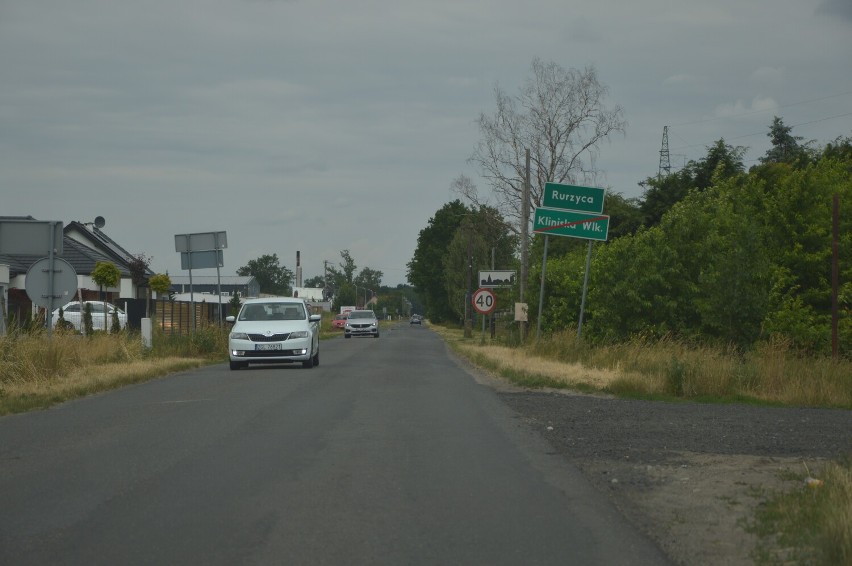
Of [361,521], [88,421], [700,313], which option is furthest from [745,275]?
[361,521]

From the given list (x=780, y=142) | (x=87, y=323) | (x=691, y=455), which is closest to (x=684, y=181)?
(x=780, y=142)

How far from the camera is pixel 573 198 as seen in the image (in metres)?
26.6

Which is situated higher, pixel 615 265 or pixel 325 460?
pixel 615 265

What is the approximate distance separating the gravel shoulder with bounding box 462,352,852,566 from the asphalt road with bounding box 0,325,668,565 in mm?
294

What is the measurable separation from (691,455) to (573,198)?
16.7 metres

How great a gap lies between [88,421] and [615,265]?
19.3 metres

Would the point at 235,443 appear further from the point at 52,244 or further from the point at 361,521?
the point at 52,244

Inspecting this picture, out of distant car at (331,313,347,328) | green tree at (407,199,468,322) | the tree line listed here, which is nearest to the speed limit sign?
the tree line

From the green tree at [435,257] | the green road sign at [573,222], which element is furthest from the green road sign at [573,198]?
the green tree at [435,257]

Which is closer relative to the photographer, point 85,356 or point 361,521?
point 361,521

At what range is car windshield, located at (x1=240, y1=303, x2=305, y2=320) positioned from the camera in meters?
25.6

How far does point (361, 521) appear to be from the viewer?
705 centimetres

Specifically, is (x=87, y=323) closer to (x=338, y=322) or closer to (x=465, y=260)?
(x=338, y=322)

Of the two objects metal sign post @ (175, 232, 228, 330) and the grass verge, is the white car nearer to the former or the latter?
the grass verge
